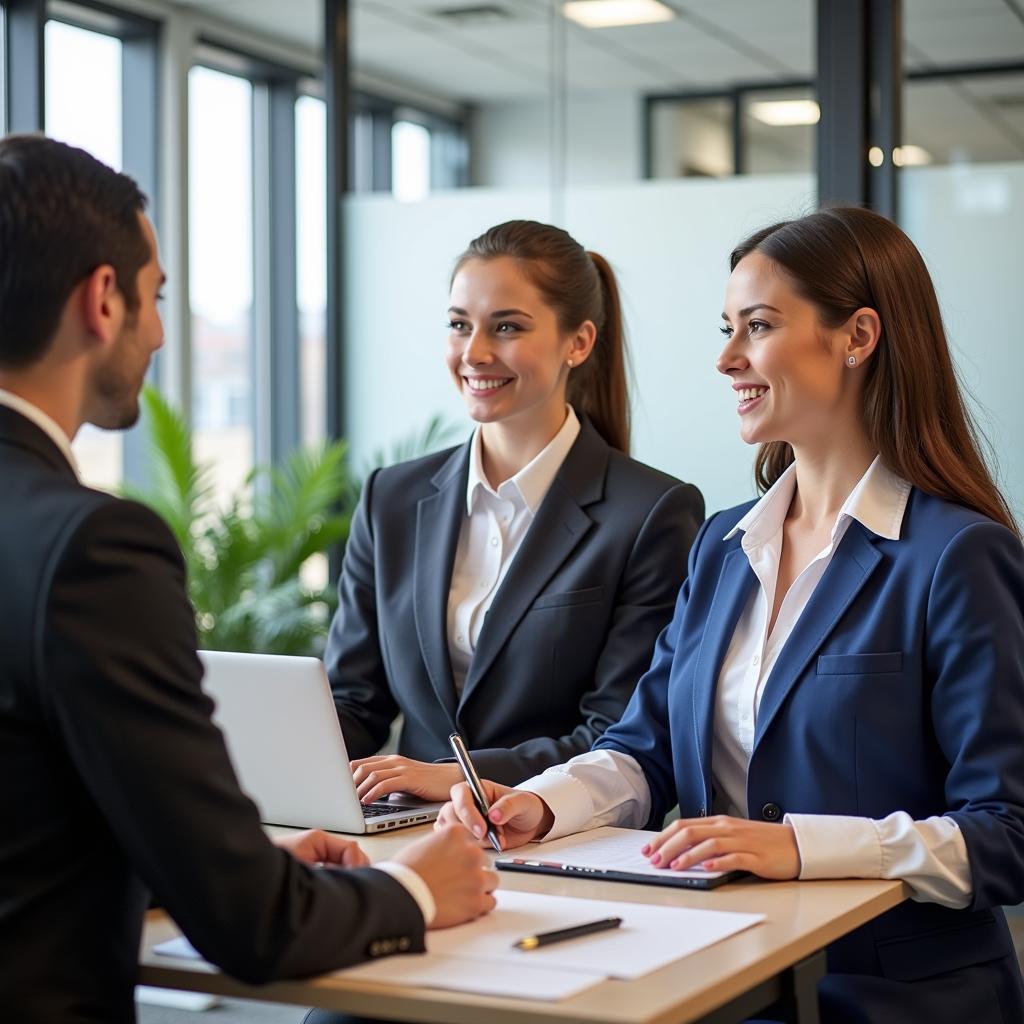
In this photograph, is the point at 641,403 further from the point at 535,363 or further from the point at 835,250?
the point at 835,250

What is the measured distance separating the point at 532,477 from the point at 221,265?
142 inches

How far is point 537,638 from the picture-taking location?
268 cm

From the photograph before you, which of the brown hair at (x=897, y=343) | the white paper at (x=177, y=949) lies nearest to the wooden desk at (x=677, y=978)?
the white paper at (x=177, y=949)

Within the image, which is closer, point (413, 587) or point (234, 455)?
point (413, 587)

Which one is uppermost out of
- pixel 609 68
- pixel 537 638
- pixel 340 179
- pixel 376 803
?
pixel 609 68

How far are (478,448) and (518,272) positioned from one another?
1.08 ft

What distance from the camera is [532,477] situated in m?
2.83

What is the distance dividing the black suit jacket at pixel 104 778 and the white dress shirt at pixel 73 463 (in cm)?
6

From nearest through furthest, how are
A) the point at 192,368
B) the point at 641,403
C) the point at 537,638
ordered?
the point at 537,638 < the point at 641,403 < the point at 192,368

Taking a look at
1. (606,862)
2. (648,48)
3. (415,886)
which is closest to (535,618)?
(606,862)

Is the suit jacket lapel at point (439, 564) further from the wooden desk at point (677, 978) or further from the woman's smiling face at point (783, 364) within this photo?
the wooden desk at point (677, 978)

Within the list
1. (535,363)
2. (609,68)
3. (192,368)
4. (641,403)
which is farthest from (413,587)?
(609,68)

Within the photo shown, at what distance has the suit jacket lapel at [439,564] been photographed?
272 centimetres

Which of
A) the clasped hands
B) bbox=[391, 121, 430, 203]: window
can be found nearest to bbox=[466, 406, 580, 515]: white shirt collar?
the clasped hands
